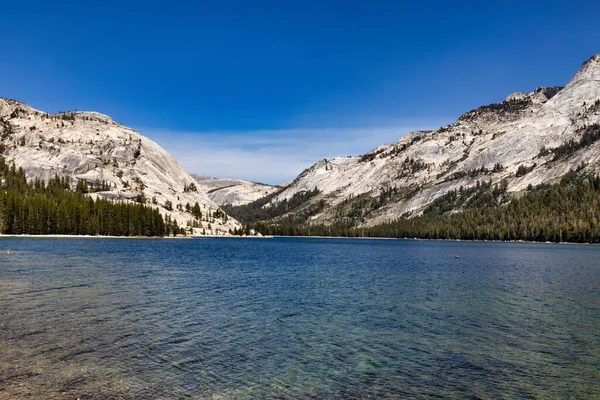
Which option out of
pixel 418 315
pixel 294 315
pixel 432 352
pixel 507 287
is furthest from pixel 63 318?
pixel 507 287

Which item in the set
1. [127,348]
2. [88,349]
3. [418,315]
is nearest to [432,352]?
[418,315]

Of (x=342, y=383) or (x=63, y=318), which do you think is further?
(x=63, y=318)

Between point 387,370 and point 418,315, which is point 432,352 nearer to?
point 387,370

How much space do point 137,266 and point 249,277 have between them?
2483 centimetres

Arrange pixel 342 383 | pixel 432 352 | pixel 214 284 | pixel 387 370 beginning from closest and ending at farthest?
pixel 342 383 → pixel 387 370 → pixel 432 352 → pixel 214 284

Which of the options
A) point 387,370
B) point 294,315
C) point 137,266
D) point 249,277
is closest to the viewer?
point 387,370

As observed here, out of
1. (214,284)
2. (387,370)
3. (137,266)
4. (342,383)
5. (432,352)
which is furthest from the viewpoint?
(137,266)

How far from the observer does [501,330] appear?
136ft

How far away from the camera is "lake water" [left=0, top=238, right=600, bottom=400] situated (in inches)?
1017

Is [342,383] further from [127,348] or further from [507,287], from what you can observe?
[507,287]

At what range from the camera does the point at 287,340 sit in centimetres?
3666

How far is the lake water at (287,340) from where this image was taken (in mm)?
25828

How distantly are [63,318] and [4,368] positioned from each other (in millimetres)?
13577

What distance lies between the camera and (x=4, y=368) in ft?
88.4
